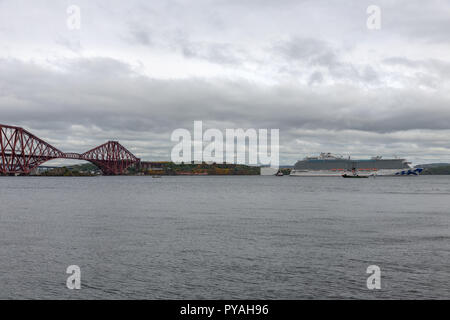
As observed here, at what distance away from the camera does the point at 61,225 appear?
29391mm

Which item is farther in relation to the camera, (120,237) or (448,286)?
(120,237)

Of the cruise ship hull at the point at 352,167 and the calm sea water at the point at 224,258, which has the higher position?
the cruise ship hull at the point at 352,167

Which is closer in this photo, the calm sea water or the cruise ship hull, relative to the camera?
the calm sea water

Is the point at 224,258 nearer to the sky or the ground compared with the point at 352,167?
nearer to the ground

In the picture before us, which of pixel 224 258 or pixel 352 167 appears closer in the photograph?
pixel 224 258

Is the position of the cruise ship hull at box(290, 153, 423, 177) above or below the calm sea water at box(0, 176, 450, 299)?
above

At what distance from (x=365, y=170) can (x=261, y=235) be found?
568 feet

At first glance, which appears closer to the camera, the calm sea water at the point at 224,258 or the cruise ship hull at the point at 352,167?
the calm sea water at the point at 224,258
